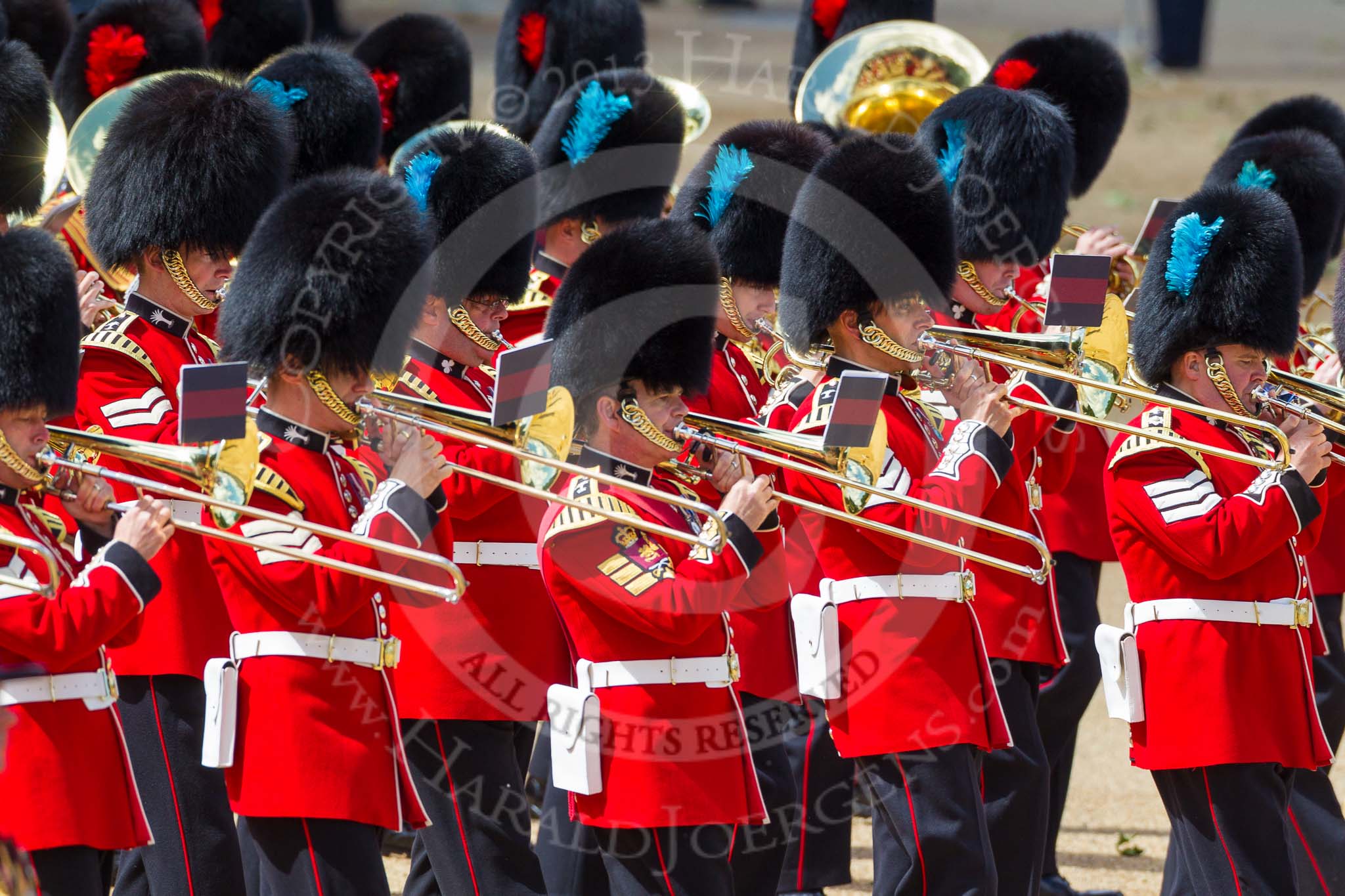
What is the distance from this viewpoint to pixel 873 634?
404cm

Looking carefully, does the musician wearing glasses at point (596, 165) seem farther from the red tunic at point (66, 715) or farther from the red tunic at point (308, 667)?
the red tunic at point (66, 715)

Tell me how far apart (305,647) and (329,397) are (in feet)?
1.33

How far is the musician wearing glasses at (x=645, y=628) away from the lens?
3588 millimetres

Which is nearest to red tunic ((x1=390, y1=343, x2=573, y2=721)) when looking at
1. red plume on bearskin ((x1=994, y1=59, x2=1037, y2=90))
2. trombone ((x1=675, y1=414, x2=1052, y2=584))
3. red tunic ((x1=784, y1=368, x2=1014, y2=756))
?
trombone ((x1=675, y1=414, x2=1052, y2=584))

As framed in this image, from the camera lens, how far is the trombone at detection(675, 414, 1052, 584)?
385 centimetres

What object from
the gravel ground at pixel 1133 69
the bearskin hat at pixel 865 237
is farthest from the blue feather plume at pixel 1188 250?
the gravel ground at pixel 1133 69

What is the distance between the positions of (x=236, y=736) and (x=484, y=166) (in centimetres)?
172

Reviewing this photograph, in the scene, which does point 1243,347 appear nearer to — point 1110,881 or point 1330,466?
point 1330,466

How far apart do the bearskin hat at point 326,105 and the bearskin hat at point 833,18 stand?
2095mm

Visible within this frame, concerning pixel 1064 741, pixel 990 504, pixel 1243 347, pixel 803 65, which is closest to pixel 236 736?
pixel 990 504

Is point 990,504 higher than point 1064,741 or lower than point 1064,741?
higher

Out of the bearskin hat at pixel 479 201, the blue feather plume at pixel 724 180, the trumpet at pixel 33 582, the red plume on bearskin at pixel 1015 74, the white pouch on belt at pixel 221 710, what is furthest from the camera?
the red plume on bearskin at pixel 1015 74

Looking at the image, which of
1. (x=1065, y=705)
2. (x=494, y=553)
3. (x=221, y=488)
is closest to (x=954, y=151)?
(x=1065, y=705)

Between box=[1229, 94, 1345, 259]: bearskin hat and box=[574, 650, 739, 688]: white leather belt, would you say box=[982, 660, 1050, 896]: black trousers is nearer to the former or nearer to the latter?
box=[574, 650, 739, 688]: white leather belt
